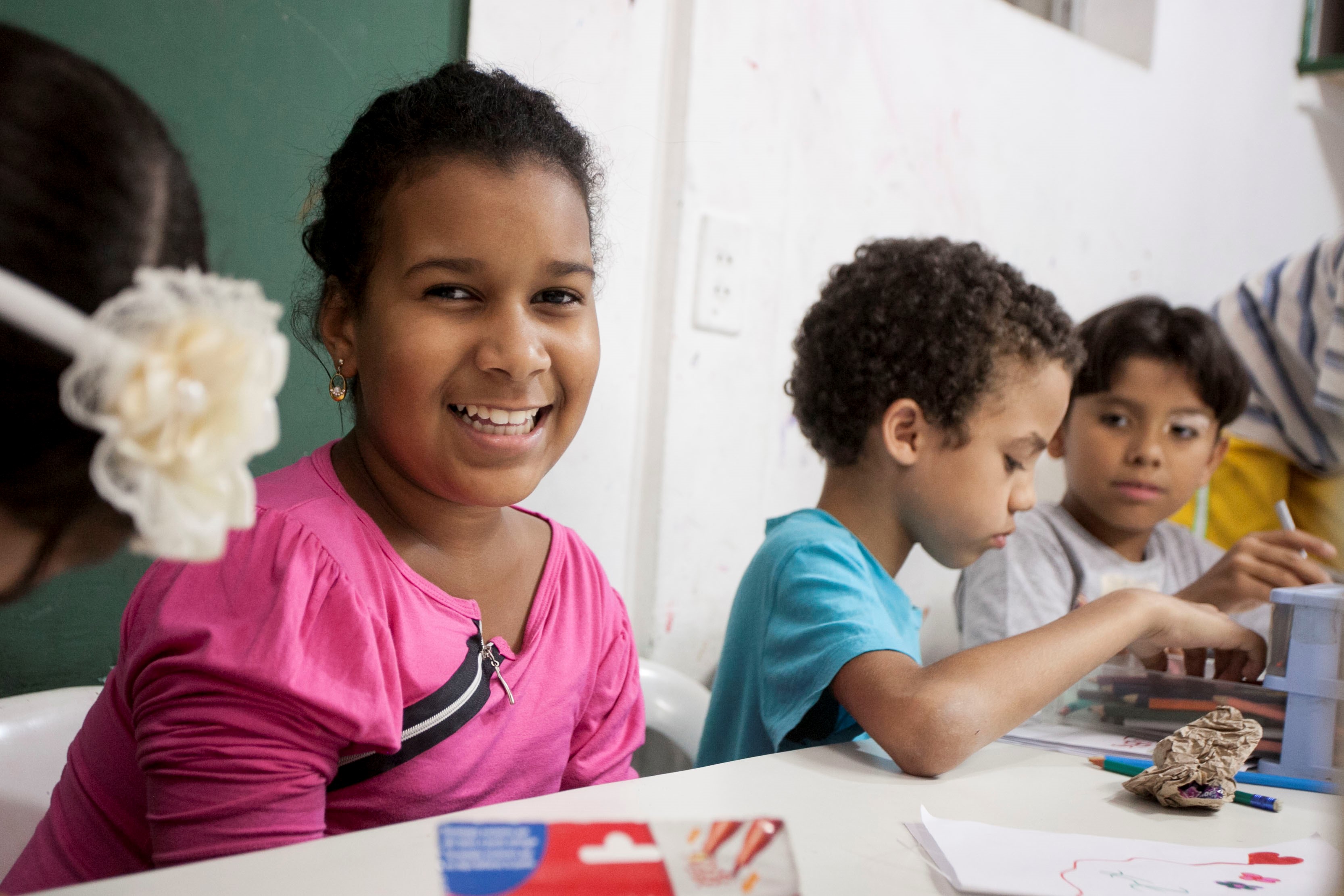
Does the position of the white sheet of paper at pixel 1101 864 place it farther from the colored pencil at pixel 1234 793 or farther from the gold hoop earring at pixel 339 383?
the gold hoop earring at pixel 339 383

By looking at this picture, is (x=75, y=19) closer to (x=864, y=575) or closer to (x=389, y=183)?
(x=389, y=183)

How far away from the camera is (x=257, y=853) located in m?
0.41

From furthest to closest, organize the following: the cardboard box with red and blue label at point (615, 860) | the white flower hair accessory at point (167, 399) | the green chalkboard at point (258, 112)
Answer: the green chalkboard at point (258, 112) → the cardboard box with red and blue label at point (615, 860) → the white flower hair accessory at point (167, 399)

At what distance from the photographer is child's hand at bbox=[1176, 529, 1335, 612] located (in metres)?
0.97

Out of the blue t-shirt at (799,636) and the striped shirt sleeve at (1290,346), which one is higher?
the striped shirt sleeve at (1290,346)

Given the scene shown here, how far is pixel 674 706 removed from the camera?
988 millimetres

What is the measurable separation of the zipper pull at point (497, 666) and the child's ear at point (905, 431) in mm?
418

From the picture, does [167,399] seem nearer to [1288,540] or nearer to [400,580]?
[400,580]

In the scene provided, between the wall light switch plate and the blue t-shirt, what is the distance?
0.93ft

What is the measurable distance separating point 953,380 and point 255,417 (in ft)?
2.42

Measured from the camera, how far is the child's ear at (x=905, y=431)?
0.89 m

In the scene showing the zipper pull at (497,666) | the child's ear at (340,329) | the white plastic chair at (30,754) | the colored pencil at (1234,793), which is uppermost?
the child's ear at (340,329)

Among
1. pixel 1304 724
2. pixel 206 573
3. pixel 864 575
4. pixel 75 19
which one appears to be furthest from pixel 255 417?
pixel 1304 724

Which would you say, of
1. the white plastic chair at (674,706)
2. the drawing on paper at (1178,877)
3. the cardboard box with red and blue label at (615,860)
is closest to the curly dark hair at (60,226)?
the cardboard box with red and blue label at (615,860)
